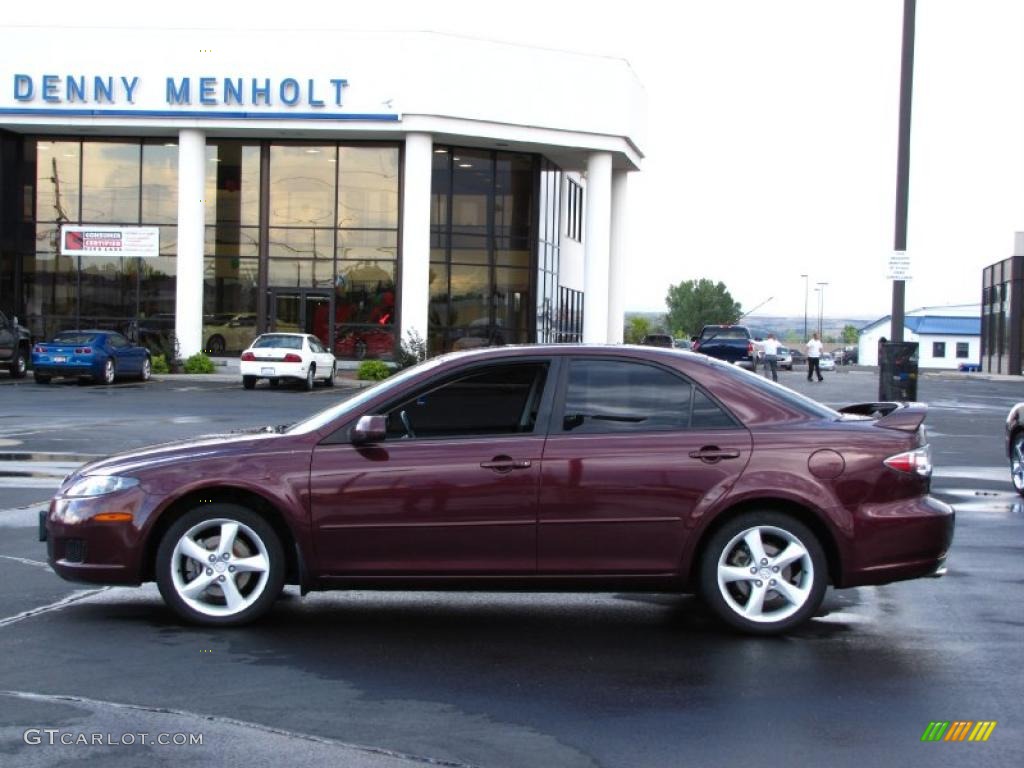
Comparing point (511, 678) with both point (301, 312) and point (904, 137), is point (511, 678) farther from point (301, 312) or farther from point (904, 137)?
point (301, 312)

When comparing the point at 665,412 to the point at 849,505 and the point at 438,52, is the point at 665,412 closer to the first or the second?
the point at 849,505

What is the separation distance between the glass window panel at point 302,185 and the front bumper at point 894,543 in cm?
3581

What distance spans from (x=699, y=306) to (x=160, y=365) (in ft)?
425

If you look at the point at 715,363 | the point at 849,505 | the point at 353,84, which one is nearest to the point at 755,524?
the point at 849,505

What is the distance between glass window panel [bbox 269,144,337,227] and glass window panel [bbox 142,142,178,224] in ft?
10.6

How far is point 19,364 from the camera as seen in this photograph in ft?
112

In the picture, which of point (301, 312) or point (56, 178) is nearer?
point (301, 312)

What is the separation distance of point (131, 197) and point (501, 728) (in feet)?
129

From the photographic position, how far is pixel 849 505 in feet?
22.9

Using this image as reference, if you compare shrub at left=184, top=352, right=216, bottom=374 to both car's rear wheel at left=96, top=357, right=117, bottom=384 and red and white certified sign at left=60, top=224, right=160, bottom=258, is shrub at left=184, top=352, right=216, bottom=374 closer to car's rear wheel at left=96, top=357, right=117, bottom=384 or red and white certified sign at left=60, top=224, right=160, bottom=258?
red and white certified sign at left=60, top=224, right=160, bottom=258

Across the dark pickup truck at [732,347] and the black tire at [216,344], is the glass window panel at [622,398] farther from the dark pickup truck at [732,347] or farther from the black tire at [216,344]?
the black tire at [216,344]

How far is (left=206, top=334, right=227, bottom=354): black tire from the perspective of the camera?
1614 inches

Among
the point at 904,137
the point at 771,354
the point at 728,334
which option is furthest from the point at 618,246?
the point at 904,137

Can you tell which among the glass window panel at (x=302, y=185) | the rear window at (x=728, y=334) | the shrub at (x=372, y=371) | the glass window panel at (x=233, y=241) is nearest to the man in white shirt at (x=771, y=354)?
the rear window at (x=728, y=334)
